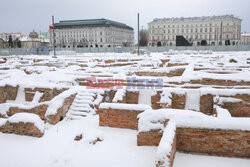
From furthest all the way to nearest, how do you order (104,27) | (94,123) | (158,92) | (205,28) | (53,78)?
(104,27)
(205,28)
(53,78)
(158,92)
(94,123)

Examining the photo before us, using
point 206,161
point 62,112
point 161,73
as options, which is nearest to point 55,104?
point 62,112

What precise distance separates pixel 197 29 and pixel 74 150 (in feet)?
272

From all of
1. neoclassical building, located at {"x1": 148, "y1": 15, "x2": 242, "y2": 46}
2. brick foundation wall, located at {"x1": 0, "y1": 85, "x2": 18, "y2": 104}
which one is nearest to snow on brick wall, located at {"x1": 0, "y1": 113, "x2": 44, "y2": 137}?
brick foundation wall, located at {"x1": 0, "y1": 85, "x2": 18, "y2": 104}

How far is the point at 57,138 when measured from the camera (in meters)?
6.27

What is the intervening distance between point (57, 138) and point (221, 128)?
4411 mm

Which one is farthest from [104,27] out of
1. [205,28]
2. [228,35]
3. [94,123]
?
[94,123]

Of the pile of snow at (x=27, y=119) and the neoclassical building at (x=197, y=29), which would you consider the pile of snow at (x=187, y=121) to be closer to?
the pile of snow at (x=27, y=119)

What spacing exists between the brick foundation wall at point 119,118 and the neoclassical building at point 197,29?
73770 millimetres

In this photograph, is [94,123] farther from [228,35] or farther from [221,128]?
[228,35]

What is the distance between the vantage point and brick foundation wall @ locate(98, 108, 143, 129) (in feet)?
21.9

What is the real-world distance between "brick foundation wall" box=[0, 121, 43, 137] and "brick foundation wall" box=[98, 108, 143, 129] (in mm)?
1936

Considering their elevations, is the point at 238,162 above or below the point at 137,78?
below

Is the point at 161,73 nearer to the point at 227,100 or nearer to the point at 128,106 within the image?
the point at 227,100

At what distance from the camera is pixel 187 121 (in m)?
5.25
